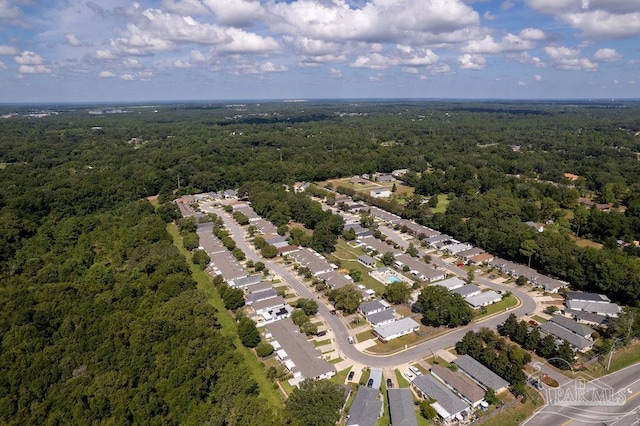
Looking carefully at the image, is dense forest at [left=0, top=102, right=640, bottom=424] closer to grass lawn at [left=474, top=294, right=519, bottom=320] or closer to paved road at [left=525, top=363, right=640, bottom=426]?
grass lawn at [left=474, top=294, right=519, bottom=320]

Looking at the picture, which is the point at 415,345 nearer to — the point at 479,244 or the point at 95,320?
the point at 479,244

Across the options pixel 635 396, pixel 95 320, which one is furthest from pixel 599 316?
pixel 95 320

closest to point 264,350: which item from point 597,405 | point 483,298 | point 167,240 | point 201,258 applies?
point 201,258

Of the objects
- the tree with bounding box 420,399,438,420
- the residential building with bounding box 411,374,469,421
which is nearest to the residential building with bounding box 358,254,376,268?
the residential building with bounding box 411,374,469,421

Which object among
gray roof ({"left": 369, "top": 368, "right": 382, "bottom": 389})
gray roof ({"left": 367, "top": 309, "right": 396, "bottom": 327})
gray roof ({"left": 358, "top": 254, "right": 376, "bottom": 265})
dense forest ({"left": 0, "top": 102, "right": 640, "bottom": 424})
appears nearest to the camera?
dense forest ({"left": 0, "top": 102, "right": 640, "bottom": 424})

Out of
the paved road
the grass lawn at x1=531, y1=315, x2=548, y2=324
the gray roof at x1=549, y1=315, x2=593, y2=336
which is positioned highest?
the gray roof at x1=549, y1=315, x2=593, y2=336

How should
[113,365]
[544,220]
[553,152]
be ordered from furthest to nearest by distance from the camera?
[553,152], [544,220], [113,365]
